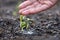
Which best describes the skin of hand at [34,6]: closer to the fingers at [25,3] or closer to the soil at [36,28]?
the fingers at [25,3]

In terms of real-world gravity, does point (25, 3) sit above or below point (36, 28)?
above

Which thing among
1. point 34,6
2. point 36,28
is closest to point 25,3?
point 34,6

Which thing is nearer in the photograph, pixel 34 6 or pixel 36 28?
pixel 34 6

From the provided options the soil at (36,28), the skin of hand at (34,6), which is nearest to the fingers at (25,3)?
the skin of hand at (34,6)

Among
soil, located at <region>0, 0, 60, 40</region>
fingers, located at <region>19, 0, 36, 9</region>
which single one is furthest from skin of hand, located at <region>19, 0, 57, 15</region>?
soil, located at <region>0, 0, 60, 40</region>

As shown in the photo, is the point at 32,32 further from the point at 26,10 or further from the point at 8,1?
the point at 8,1

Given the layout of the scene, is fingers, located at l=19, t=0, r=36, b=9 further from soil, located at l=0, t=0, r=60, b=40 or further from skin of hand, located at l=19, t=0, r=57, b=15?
soil, located at l=0, t=0, r=60, b=40

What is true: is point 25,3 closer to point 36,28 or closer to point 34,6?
point 34,6

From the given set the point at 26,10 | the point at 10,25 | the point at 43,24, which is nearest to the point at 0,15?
the point at 10,25
